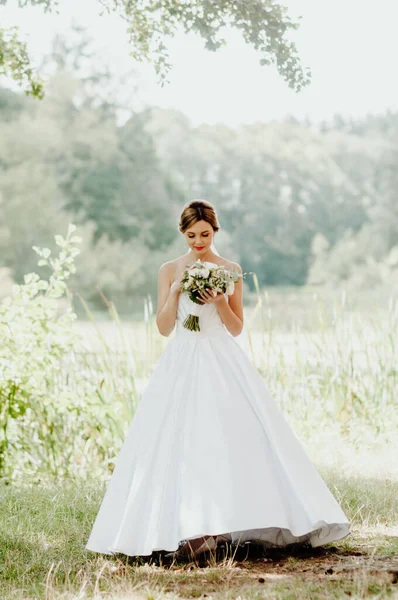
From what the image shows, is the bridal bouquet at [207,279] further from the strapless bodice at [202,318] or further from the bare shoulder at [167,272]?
the bare shoulder at [167,272]

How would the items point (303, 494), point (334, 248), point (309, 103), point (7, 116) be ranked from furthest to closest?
point (309, 103) < point (334, 248) < point (7, 116) < point (303, 494)

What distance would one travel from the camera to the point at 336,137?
31.9m

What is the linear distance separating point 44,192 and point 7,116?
381 cm

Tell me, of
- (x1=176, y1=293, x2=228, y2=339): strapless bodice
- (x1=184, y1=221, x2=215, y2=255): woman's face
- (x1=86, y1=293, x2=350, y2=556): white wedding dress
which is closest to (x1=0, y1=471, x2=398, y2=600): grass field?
(x1=86, y1=293, x2=350, y2=556): white wedding dress

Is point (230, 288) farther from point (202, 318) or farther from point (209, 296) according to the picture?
point (202, 318)

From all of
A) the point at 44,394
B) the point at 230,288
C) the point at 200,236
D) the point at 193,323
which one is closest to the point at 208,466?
the point at 193,323

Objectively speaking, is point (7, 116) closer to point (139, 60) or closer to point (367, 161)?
point (367, 161)

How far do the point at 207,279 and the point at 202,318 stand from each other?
0.29 m

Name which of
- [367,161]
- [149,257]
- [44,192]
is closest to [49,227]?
[44,192]

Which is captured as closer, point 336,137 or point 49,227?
point 49,227

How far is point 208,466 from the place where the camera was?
3.52 metres

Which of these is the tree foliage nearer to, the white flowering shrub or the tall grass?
the white flowering shrub

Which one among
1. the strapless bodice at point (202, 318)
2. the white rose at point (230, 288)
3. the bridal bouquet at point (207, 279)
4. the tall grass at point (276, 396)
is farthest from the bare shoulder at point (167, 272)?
the tall grass at point (276, 396)

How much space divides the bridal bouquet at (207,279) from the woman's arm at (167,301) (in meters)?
0.17
